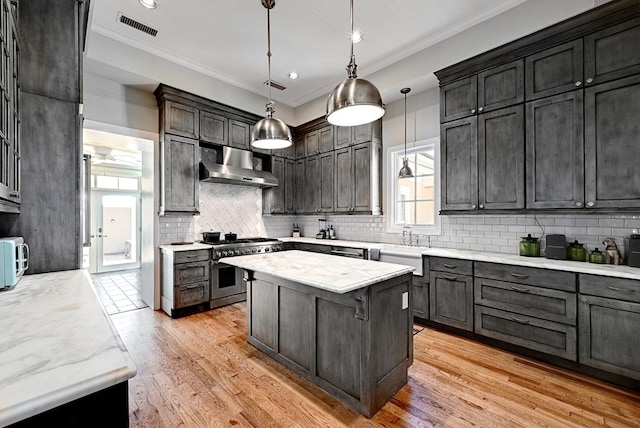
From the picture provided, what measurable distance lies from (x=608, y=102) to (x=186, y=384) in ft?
14.4

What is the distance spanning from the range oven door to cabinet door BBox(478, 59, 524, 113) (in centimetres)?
399

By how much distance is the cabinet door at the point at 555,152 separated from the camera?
2.72m

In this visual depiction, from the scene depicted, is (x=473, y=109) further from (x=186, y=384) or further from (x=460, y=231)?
(x=186, y=384)

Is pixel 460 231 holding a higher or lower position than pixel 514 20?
lower

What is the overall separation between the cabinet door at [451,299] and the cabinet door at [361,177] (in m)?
1.64

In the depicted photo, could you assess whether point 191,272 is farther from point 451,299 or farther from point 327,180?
point 451,299

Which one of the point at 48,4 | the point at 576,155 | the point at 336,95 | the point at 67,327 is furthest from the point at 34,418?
the point at 576,155

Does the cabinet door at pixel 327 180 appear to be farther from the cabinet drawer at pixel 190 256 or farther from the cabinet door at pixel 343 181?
the cabinet drawer at pixel 190 256

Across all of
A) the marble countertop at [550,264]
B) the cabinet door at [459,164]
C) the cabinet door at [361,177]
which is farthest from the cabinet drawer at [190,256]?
the cabinet door at [459,164]

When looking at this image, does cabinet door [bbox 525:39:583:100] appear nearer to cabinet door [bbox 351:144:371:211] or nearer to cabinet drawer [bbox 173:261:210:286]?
cabinet door [bbox 351:144:371:211]

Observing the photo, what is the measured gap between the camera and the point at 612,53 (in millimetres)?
→ 2559

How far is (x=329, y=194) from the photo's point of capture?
206 inches

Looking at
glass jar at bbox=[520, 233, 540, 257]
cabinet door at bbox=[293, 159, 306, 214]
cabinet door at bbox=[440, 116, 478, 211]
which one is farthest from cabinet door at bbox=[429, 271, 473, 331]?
cabinet door at bbox=[293, 159, 306, 214]

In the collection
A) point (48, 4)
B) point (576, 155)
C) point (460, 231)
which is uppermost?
point (48, 4)
